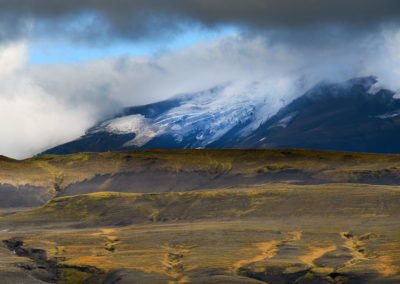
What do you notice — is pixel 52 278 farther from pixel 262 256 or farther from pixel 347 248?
pixel 347 248

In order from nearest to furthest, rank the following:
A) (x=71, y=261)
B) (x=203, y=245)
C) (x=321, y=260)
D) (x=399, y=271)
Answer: (x=399, y=271)
(x=321, y=260)
(x=71, y=261)
(x=203, y=245)

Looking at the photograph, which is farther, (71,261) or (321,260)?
(71,261)

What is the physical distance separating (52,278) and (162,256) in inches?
919

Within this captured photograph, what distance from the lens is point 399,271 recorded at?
159000mm

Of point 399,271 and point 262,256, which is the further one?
point 262,256

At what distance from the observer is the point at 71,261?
184 m

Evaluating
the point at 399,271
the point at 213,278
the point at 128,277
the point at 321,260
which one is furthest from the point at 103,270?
the point at 399,271

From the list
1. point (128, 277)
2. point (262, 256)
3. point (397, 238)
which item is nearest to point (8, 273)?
point (128, 277)

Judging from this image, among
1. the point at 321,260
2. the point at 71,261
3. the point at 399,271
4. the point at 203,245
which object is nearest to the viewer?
the point at 399,271

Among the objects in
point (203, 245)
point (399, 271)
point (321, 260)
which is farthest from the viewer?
point (203, 245)

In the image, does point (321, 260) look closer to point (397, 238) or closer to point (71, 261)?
point (397, 238)

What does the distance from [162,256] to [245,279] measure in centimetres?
2962

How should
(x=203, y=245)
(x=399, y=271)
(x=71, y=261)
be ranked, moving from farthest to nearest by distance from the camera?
(x=203, y=245) < (x=71, y=261) < (x=399, y=271)

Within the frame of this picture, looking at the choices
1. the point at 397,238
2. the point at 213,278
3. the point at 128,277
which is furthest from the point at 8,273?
the point at 397,238
